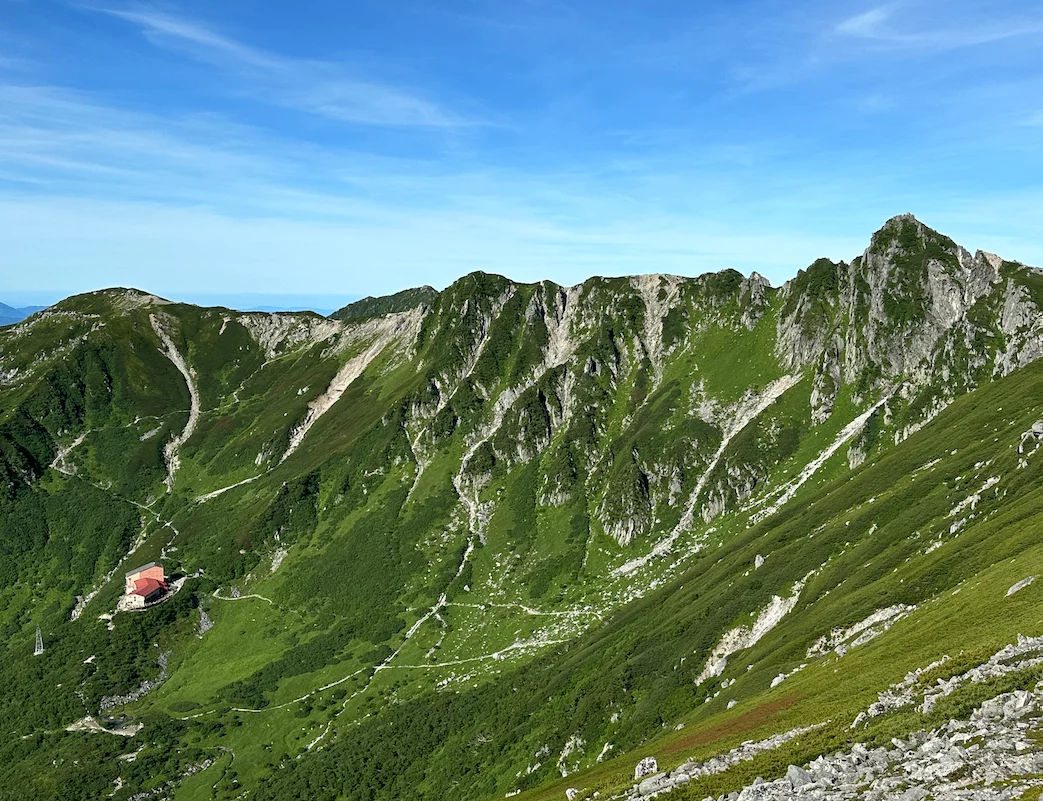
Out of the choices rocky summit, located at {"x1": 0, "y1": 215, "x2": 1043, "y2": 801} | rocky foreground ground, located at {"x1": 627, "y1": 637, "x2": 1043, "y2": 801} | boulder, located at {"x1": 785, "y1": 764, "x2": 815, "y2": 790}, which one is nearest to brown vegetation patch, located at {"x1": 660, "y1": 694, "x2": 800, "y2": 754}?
rocky summit, located at {"x1": 0, "y1": 215, "x2": 1043, "y2": 801}

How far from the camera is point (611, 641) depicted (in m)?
133

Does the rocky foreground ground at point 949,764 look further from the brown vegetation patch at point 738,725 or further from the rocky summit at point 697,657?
the brown vegetation patch at point 738,725

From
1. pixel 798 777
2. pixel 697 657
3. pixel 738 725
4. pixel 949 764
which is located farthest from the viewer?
pixel 697 657

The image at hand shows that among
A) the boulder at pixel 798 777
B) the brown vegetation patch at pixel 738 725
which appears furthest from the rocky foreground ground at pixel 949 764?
the brown vegetation patch at pixel 738 725

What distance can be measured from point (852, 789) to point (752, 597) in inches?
3419

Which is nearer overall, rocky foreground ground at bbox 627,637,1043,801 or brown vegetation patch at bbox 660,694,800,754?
rocky foreground ground at bbox 627,637,1043,801

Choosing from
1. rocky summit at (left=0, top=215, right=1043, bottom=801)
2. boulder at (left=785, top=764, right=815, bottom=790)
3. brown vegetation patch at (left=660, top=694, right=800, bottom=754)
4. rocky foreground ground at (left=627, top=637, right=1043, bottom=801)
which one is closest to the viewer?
rocky foreground ground at (left=627, top=637, right=1043, bottom=801)

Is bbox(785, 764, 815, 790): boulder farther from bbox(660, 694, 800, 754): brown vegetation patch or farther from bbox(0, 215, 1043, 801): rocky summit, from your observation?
bbox(660, 694, 800, 754): brown vegetation patch

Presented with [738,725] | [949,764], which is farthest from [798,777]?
[738,725]

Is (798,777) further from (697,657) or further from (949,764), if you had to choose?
(697,657)

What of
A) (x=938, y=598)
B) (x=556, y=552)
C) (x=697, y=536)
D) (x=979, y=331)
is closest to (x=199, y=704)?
(x=556, y=552)

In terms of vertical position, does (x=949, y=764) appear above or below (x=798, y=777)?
above

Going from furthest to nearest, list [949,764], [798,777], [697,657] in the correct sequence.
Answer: [697,657]
[798,777]
[949,764]

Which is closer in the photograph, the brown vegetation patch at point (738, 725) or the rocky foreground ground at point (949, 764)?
the rocky foreground ground at point (949, 764)
